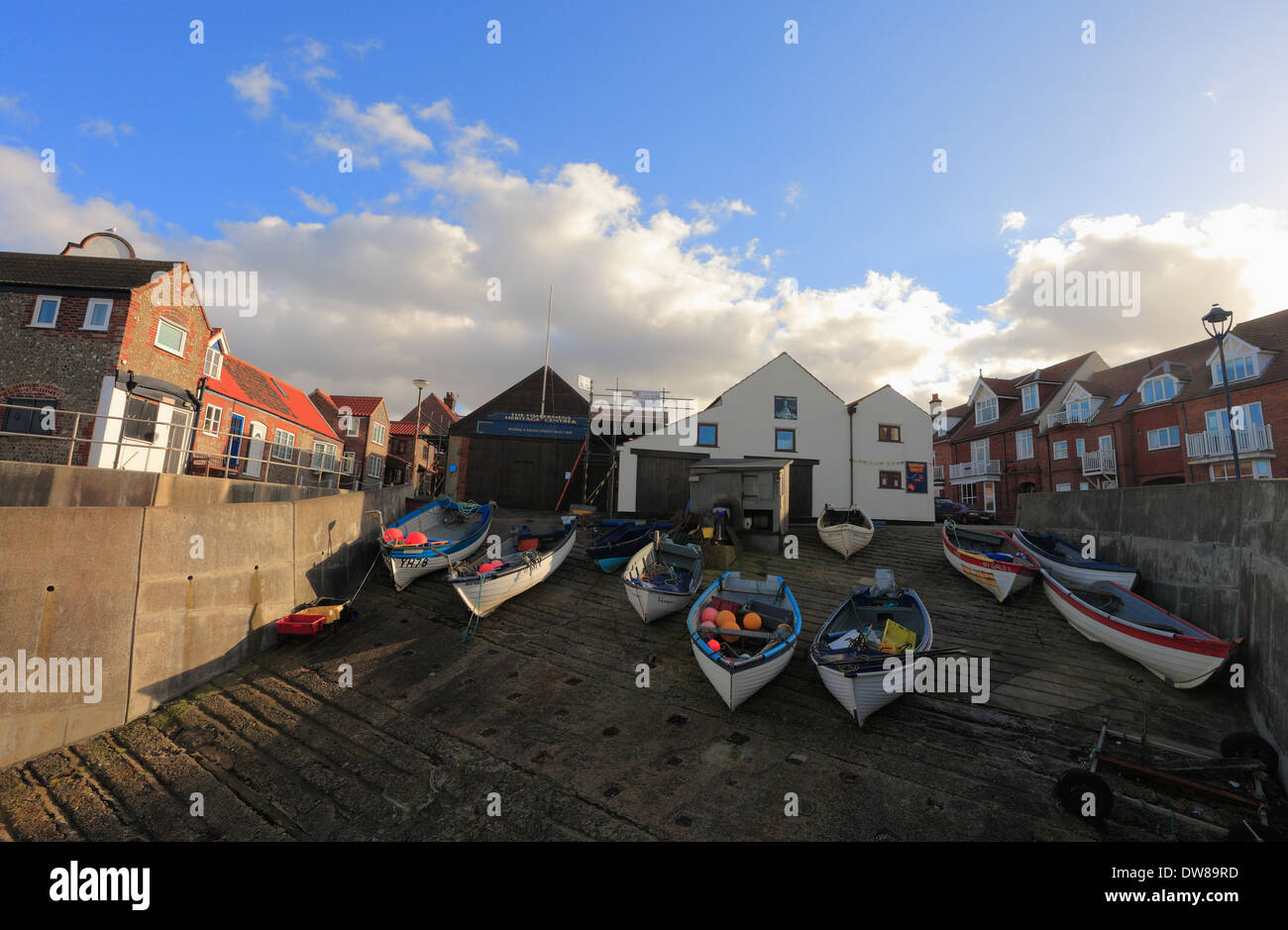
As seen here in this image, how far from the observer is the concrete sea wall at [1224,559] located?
833 cm

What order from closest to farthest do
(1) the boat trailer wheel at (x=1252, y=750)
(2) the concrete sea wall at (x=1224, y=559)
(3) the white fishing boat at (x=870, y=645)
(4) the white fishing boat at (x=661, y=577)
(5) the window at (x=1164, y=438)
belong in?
(1) the boat trailer wheel at (x=1252, y=750)
(2) the concrete sea wall at (x=1224, y=559)
(3) the white fishing boat at (x=870, y=645)
(4) the white fishing boat at (x=661, y=577)
(5) the window at (x=1164, y=438)

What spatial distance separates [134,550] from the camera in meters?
11.0

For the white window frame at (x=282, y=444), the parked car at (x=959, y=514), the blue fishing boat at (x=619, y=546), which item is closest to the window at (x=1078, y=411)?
the parked car at (x=959, y=514)

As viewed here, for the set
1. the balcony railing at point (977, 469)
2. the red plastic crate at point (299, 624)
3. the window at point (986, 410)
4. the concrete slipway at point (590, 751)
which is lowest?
the concrete slipway at point (590, 751)

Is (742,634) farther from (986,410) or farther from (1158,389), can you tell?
(986,410)

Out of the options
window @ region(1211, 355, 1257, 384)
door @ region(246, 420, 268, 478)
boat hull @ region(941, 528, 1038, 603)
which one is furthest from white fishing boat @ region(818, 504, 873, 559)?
door @ region(246, 420, 268, 478)

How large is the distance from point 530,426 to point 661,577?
56.0 ft

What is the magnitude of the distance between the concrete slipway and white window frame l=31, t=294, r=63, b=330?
1519 centimetres

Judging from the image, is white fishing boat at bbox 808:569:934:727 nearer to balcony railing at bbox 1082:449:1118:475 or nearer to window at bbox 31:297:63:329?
window at bbox 31:297:63:329

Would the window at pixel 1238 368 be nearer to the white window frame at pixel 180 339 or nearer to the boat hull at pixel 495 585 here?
the boat hull at pixel 495 585

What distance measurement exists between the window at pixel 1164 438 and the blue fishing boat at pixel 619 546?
1273 inches
